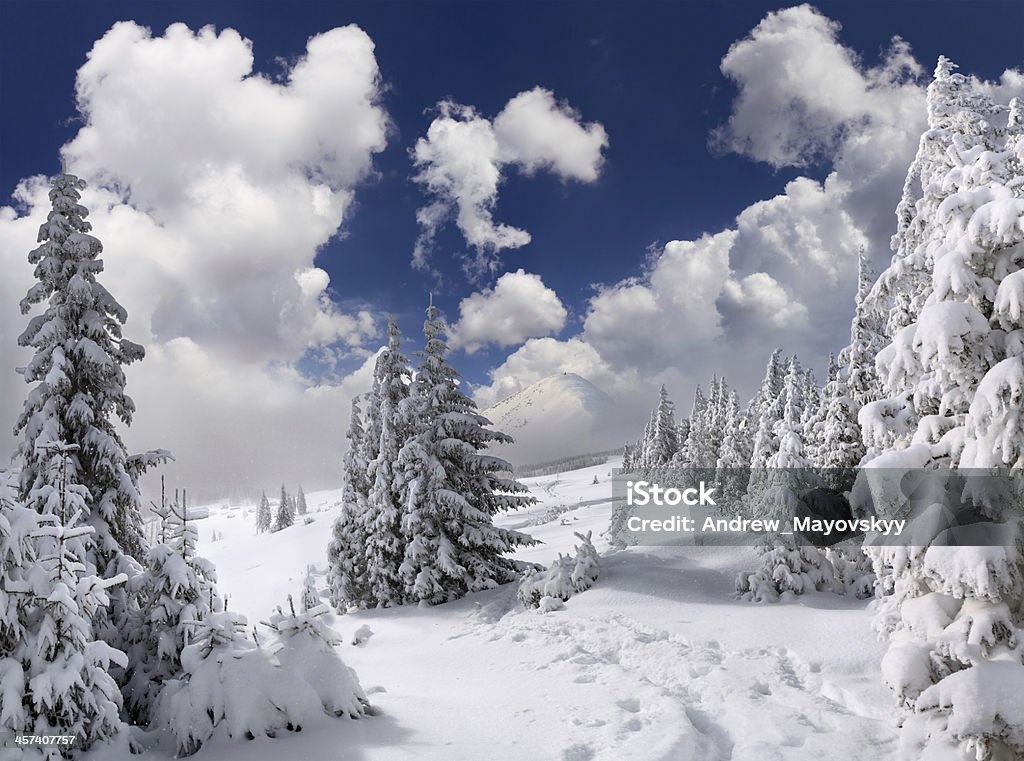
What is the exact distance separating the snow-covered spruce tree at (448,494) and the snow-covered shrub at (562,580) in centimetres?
279

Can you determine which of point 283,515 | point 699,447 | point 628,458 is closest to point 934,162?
point 699,447

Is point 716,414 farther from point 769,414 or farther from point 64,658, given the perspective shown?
point 64,658

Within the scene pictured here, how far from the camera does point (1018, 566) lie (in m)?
7.47

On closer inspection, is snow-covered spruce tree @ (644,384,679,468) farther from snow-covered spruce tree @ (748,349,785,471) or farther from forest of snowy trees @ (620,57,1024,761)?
forest of snowy trees @ (620,57,1024,761)

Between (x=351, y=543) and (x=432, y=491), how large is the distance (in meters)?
7.01

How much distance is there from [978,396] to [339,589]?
2347 cm

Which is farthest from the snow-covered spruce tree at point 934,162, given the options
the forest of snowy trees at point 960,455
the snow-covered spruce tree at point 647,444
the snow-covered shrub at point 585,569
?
the snow-covered spruce tree at point 647,444

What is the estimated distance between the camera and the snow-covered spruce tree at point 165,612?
33.2 ft

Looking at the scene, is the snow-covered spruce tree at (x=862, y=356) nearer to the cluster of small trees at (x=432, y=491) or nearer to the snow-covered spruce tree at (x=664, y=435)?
the cluster of small trees at (x=432, y=491)

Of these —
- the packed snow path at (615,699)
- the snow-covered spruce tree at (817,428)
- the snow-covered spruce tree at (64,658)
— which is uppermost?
the snow-covered spruce tree at (817,428)

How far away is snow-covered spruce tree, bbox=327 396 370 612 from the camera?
24.8 metres

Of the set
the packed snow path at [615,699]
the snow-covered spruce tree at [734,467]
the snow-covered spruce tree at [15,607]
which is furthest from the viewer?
the snow-covered spruce tree at [734,467]

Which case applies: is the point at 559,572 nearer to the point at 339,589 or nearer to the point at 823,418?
the point at 339,589

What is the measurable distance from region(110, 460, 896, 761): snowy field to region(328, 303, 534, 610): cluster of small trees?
51.8 inches
